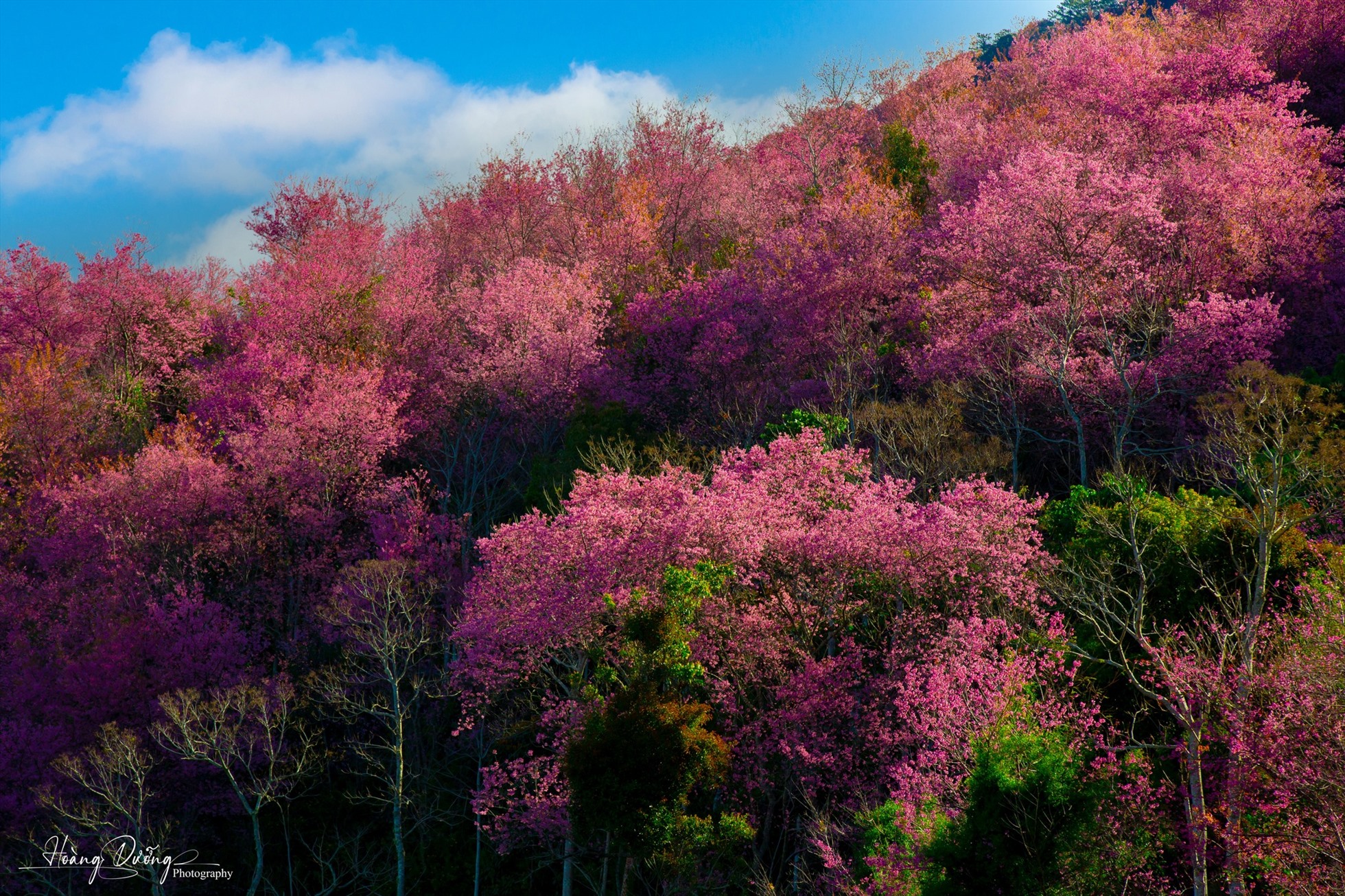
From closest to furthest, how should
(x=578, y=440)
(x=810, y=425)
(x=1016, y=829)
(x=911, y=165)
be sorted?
1. (x=1016, y=829)
2. (x=810, y=425)
3. (x=578, y=440)
4. (x=911, y=165)

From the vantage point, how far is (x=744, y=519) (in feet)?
78.0

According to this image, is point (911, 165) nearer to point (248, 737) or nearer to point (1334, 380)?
point (1334, 380)

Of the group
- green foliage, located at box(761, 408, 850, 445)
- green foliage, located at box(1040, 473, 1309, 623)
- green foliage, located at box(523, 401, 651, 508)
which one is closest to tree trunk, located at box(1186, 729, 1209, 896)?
green foliage, located at box(1040, 473, 1309, 623)

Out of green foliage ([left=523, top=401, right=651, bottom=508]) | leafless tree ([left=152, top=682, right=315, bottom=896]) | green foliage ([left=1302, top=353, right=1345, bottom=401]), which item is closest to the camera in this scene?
green foliage ([left=1302, top=353, right=1345, bottom=401])

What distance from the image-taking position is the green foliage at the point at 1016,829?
47.2ft

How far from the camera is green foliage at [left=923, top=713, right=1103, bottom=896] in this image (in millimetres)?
14383

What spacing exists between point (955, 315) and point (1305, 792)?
2174cm

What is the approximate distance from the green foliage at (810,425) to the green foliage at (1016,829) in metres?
14.2

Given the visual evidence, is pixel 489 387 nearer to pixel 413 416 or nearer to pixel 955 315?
pixel 413 416

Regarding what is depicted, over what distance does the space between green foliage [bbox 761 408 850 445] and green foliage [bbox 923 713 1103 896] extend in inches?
559

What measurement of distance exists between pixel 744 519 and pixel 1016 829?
1054 cm

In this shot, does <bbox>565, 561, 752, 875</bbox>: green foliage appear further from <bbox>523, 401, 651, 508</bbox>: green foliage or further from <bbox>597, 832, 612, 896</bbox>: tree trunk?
<bbox>523, 401, 651, 508</bbox>: green foliage

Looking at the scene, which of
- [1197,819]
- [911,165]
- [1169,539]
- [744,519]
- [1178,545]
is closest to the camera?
[1197,819]

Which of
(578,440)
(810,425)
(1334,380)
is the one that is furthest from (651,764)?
(1334,380)
